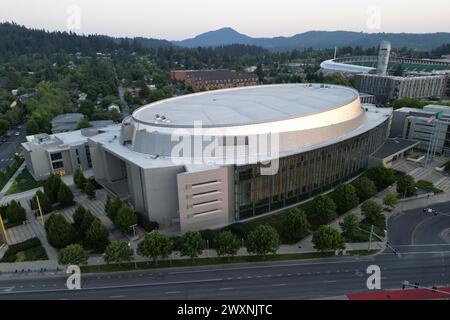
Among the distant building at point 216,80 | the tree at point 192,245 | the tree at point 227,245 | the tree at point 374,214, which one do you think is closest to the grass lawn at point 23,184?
the tree at point 192,245

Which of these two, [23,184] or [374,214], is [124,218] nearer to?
[23,184]

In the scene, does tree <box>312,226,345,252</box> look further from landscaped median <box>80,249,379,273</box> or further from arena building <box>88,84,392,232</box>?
arena building <box>88,84,392,232</box>

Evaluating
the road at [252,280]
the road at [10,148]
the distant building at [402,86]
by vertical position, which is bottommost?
the road at [252,280]

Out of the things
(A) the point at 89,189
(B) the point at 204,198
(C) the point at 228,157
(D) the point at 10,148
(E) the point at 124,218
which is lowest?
(D) the point at 10,148

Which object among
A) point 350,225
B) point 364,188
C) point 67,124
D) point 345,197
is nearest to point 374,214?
point 345,197

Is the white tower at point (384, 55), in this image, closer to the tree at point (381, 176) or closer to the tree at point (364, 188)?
the tree at point (381, 176)
